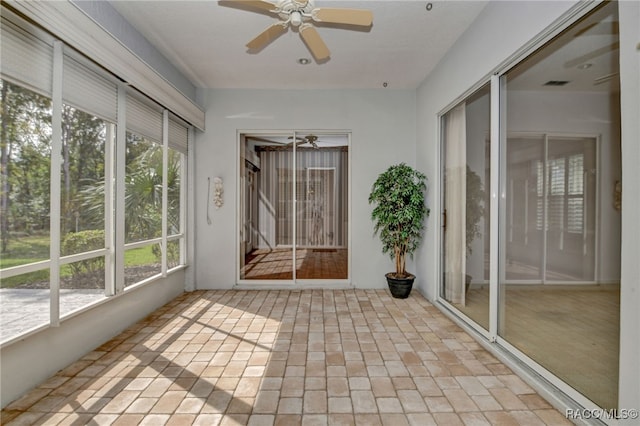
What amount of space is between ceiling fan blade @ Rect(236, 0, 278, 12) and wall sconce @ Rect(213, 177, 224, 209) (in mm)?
2956

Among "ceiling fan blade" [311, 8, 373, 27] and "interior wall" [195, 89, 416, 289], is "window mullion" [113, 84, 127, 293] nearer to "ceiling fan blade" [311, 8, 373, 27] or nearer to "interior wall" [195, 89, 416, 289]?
"interior wall" [195, 89, 416, 289]

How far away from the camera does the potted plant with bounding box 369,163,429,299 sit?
169 inches

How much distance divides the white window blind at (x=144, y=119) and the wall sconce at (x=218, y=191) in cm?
108

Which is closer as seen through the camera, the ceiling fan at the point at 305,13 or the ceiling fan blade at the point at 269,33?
the ceiling fan at the point at 305,13

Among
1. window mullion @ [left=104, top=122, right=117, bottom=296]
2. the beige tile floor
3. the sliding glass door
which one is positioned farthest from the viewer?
window mullion @ [left=104, top=122, right=117, bottom=296]

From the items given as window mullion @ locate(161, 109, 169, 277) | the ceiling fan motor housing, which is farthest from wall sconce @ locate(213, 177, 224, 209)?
the ceiling fan motor housing

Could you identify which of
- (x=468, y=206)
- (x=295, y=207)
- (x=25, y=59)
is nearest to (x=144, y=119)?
(x=25, y=59)

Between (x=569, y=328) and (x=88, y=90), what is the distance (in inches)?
178

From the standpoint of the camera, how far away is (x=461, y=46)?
3.39m

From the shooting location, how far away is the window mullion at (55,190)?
2.32 m

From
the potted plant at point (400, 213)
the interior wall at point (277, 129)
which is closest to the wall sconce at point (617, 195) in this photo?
the potted plant at point (400, 213)

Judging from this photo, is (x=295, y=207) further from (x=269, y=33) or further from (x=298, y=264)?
(x=269, y=33)

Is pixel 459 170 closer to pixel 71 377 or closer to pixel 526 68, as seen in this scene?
pixel 526 68

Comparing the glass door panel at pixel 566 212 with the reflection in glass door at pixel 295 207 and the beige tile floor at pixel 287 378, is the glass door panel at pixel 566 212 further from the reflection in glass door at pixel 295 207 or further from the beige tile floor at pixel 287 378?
the reflection in glass door at pixel 295 207
